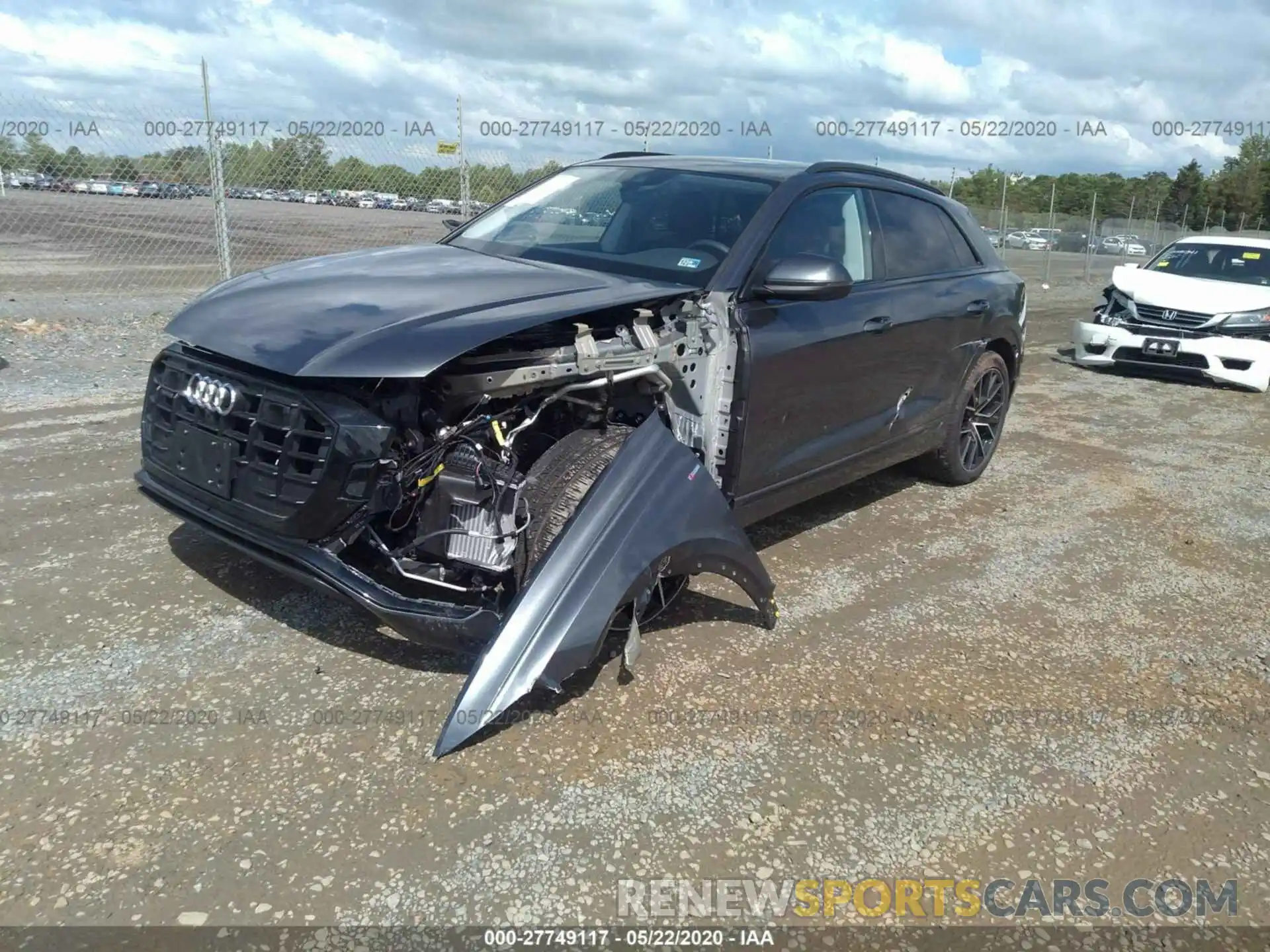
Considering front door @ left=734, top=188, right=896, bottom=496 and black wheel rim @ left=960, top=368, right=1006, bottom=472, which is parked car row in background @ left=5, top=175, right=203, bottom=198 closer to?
front door @ left=734, top=188, right=896, bottom=496

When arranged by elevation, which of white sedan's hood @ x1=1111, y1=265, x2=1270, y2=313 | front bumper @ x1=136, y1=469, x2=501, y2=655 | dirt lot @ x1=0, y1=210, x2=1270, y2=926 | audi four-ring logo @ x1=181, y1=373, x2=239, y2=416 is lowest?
dirt lot @ x1=0, y1=210, x2=1270, y2=926

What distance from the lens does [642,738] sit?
304 centimetres

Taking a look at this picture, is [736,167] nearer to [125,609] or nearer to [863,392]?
[863,392]

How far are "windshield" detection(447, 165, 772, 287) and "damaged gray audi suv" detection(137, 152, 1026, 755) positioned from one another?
0.05ft

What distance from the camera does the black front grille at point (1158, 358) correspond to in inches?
377

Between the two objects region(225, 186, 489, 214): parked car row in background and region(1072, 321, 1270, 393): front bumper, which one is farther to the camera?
region(225, 186, 489, 214): parked car row in background

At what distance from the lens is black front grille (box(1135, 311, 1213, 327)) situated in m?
9.61

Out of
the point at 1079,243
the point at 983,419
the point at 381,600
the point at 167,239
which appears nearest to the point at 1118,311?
the point at 983,419

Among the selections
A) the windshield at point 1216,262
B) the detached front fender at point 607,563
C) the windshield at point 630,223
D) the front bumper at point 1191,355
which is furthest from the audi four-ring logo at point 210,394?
the windshield at point 1216,262

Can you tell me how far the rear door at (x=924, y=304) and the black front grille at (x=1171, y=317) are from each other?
5463 millimetres

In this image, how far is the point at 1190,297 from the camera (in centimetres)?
977

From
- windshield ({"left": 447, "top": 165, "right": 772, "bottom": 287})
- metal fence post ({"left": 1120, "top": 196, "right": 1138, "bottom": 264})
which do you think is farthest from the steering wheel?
metal fence post ({"left": 1120, "top": 196, "right": 1138, "bottom": 264})

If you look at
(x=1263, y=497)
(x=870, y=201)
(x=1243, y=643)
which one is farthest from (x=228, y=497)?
(x=1263, y=497)

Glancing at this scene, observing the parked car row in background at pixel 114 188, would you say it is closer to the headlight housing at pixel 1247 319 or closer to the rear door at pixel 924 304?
the rear door at pixel 924 304
